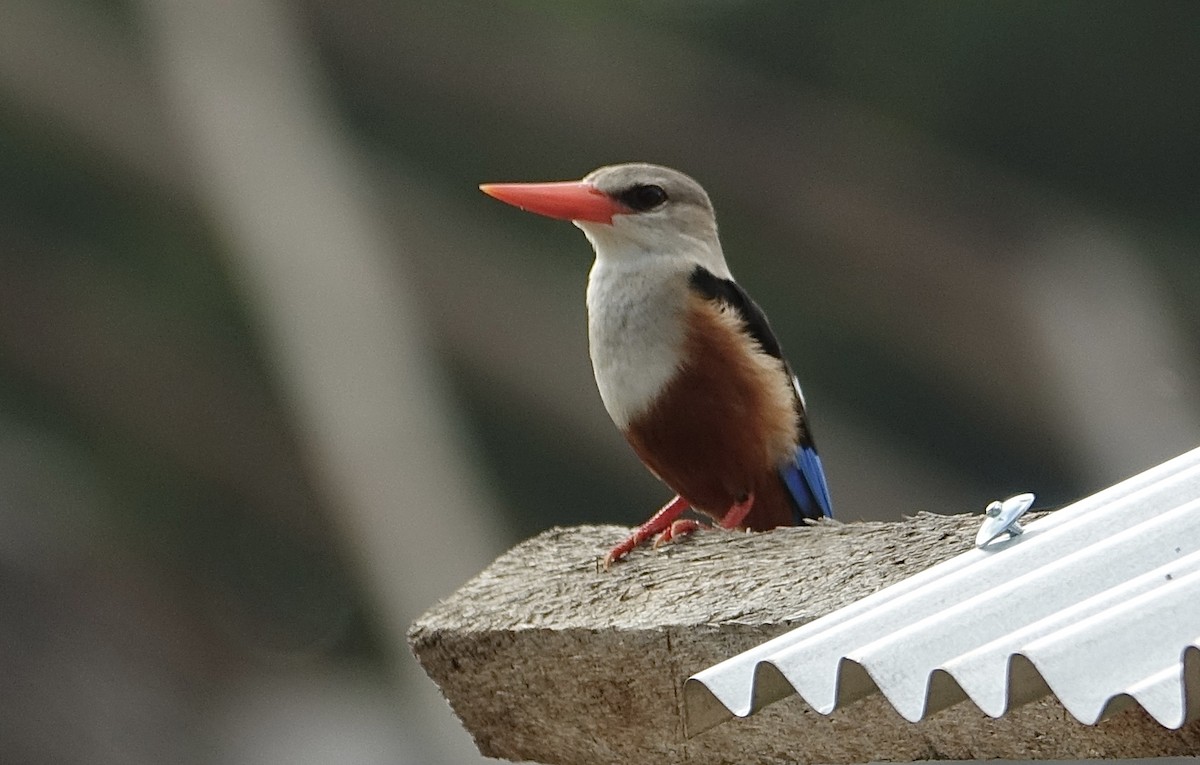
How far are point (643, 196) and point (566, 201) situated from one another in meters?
0.20

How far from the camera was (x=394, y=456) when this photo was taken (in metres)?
7.35

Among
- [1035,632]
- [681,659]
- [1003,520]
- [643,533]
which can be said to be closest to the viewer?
[1035,632]

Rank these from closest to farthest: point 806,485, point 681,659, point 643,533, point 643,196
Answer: point 681,659, point 643,533, point 806,485, point 643,196

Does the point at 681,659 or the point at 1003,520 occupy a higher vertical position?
the point at 1003,520

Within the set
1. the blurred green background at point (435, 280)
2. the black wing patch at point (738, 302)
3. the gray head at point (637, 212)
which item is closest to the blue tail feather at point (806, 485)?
the black wing patch at point (738, 302)

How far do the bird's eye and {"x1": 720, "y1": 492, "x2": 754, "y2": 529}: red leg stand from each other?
619mm

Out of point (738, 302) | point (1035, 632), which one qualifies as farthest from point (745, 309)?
point (1035, 632)

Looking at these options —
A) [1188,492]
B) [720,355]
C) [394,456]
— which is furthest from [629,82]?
[1188,492]

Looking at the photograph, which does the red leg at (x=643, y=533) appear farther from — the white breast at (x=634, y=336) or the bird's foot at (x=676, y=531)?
the white breast at (x=634, y=336)

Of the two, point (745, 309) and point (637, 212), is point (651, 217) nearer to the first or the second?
point (637, 212)

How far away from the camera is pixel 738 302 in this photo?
3482 millimetres

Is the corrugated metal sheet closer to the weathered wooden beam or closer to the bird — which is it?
the weathered wooden beam

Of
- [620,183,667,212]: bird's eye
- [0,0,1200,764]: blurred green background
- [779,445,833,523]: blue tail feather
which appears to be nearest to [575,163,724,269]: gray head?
[620,183,667,212]: bird's eye

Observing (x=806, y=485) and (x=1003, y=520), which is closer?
(x=1003, y=520)
